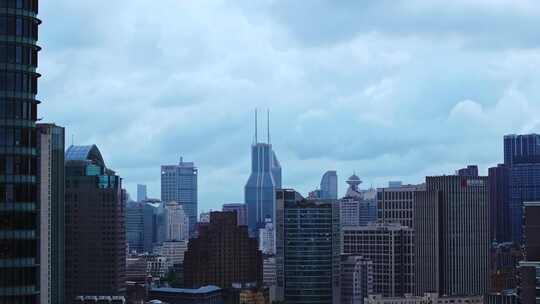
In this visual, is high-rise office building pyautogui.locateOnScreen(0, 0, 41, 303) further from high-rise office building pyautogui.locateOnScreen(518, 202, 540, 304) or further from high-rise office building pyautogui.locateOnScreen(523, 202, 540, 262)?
high-rise office building pyautogui.locateOnScreen(523, 202, 540, 262)

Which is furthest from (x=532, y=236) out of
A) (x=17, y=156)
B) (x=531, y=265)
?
(x=17, y=156)

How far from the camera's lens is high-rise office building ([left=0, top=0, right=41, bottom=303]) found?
70.6 m

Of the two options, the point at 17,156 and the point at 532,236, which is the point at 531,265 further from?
the point at 17,156

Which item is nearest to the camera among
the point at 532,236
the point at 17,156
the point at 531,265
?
the point at 17,156

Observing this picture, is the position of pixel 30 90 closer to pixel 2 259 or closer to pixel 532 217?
pixel 2 259

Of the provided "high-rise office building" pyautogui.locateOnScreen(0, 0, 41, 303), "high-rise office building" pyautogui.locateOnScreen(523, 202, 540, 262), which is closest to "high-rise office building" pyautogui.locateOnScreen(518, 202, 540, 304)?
"high-rise office building" pyautogui.locateOnScreen(523, 202, 540, 262)

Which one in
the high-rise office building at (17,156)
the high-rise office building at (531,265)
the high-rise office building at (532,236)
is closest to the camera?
the high-rise office building at (17,156)

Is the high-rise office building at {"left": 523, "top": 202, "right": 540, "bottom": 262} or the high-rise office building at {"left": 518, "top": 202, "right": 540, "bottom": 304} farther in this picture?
the high-rise office building at {"left": 523, "top": 202, "right": 540, "bottom": 262}

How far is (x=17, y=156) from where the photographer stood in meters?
71.4

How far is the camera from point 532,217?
18925cm

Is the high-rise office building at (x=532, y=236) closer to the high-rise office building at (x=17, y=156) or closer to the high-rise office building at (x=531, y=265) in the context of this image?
the high-rise office building at (x=531, y=265)

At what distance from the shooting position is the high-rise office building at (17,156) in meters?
70.6

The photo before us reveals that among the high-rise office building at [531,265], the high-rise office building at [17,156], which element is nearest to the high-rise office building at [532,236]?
the high-rise office building at [531,265]

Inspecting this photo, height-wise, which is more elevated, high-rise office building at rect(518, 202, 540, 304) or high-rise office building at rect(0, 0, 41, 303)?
high-rise office building at rect(0, 0, 41, 303)
